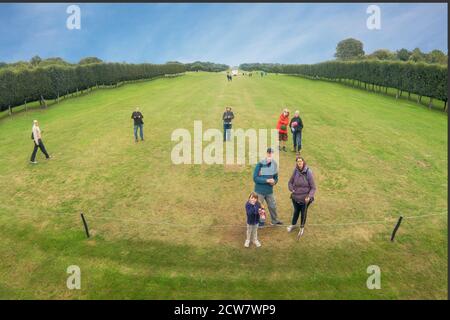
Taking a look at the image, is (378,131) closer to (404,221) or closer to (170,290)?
(404,221)

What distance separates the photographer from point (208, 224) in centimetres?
1066

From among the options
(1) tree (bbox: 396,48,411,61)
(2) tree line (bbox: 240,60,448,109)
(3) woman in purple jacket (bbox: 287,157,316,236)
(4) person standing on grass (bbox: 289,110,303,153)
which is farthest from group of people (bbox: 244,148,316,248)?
(1) tree (bbox: 396,48,411,61)

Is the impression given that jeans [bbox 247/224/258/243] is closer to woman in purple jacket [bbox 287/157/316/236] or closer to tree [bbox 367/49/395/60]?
woman in purple jacket [bbox 287/157/316/236]

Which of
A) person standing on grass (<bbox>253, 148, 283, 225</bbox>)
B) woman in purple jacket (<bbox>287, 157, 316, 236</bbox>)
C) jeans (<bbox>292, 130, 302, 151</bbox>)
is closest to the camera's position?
woman in purple jacket (<bbox>287, 157, 316, 236</bbox>)

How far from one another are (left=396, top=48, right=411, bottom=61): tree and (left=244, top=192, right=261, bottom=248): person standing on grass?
108m

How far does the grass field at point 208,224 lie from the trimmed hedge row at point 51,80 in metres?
15.2

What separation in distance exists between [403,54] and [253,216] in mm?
111086

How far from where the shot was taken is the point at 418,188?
13.2 meters

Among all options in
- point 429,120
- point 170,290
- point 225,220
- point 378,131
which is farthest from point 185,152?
point 429,120

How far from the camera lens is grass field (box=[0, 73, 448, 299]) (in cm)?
809

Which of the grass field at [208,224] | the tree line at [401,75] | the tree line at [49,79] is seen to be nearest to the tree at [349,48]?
the tree line at [401,75]

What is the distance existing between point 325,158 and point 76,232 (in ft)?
40.5

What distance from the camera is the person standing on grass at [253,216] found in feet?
29.3

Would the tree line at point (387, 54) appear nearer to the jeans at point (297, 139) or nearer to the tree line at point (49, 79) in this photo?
→ the jeans at point (297, 139)
